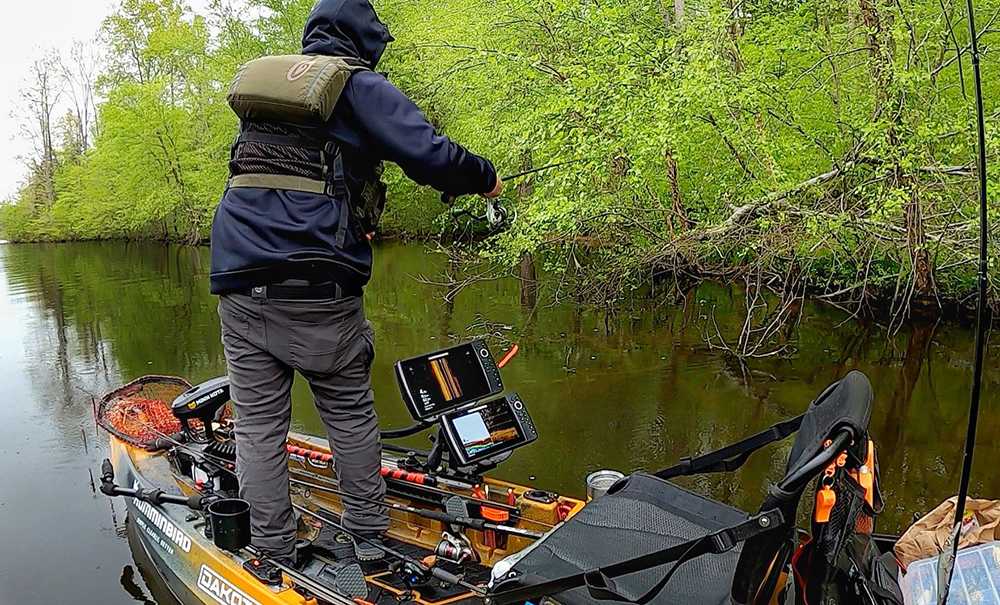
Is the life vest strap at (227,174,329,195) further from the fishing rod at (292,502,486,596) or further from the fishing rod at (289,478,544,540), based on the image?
the fishing rod at (292,502,486,596)

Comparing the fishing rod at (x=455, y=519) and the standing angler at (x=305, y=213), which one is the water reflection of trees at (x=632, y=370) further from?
the standing angler at (x=305, y=213)

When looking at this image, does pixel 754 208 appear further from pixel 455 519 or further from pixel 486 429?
pixel 455 519

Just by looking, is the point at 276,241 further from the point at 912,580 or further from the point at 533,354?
the point at 533,354

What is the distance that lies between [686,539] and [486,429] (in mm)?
1375

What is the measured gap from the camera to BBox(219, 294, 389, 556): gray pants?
288 cm

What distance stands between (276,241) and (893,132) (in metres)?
5.76

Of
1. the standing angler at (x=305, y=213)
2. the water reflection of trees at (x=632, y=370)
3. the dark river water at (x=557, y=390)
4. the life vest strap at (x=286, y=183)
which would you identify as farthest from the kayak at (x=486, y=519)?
the water reflection of trees at (x=632, y=370)

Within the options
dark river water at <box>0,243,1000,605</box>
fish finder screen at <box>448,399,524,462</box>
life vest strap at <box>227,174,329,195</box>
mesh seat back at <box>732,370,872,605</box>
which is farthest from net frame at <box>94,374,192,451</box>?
mesh seat back at <box>732,370,872,605</box>

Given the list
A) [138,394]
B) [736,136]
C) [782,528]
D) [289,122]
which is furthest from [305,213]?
[736,136]

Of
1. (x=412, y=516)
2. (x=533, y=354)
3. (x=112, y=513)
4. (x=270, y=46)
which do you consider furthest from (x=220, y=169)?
(x=412, y=516)

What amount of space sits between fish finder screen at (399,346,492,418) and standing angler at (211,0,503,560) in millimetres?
467

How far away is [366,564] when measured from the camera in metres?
3.09

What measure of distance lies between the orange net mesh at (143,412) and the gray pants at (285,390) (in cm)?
162

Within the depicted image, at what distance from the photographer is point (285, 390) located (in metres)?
3.03
